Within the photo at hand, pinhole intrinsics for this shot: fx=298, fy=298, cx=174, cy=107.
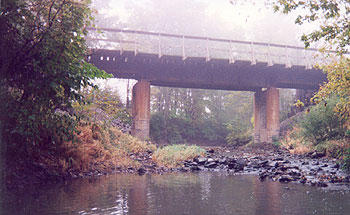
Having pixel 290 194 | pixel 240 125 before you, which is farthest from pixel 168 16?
pixel 290 194

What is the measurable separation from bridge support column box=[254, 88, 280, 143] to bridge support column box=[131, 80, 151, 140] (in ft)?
31.4

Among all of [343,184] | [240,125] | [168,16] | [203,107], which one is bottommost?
[343,184]

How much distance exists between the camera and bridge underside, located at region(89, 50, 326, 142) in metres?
20.5

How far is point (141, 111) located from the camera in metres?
20.7

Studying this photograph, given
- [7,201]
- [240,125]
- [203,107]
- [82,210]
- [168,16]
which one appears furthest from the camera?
[168,16]

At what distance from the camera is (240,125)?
117ft

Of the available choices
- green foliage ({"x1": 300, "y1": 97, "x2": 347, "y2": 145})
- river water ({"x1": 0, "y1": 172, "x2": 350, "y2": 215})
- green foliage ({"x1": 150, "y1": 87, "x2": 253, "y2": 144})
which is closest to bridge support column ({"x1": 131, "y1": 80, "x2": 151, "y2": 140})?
green foliage ({"x1": 300, "y1": 97, "x2": 347, "y2": 145})

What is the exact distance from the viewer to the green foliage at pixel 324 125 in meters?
14.2

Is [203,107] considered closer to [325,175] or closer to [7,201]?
[325,175]

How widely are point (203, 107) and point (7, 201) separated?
34417 mm

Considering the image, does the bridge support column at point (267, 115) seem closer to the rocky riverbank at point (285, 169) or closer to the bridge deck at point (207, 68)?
Result: the bridge deck at point (207, 68)

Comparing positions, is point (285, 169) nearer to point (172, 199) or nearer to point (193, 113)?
point (172, 199)

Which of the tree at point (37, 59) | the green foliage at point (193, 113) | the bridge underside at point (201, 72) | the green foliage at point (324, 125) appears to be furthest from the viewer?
the green foliage at point (193, 113)

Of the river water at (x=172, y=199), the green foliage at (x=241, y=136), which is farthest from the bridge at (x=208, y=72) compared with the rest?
the river water at (x=172, y=199)
